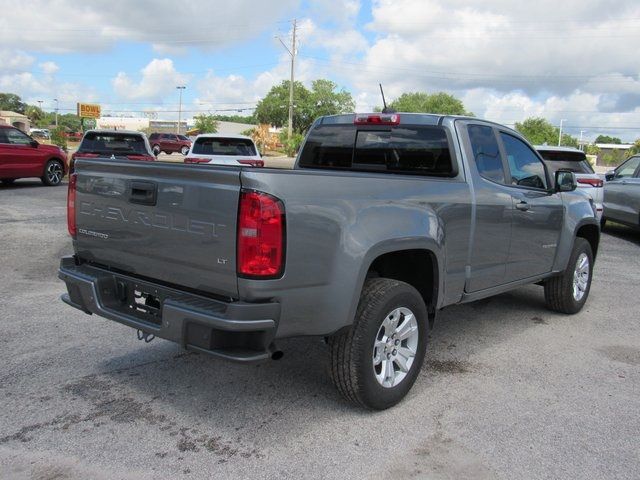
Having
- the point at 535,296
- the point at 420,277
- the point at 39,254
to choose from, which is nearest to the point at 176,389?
the point at 420,277

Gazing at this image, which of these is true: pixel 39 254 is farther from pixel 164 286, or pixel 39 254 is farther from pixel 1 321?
pixel 164 286

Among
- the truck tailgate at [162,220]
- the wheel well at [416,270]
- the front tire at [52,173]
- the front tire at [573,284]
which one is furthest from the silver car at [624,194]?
the front tire at [52,173]

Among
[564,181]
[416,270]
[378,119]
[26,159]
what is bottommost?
[416,270]

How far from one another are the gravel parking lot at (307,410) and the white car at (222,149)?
24.1 ft

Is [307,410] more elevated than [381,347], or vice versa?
[381,347]

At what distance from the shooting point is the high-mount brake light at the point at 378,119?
4699mm

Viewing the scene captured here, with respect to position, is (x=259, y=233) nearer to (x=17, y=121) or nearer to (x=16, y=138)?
(x=16, y=138)

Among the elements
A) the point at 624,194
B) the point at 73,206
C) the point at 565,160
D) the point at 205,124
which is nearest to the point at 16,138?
the point at 73,206

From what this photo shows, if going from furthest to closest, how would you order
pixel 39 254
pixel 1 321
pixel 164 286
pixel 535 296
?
pixel 39 254 < pixel 535 296 < pixel 1 321 < pixel 164 286

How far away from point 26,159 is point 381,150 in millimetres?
13982

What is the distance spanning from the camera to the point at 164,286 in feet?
11.2

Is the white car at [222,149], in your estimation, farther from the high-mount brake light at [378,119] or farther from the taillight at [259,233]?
the taillight at [259,233]

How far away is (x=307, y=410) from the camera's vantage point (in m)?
3.76

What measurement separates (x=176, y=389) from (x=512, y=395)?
7.63 feet
